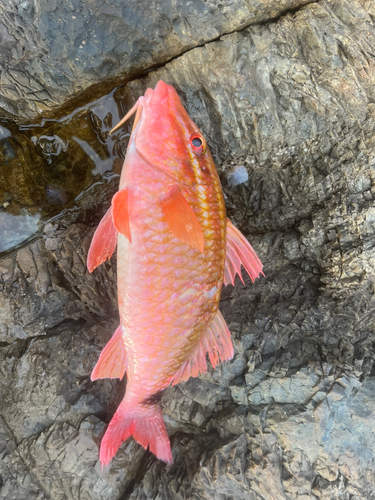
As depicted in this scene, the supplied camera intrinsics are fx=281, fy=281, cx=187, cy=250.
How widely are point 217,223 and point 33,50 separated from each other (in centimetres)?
176

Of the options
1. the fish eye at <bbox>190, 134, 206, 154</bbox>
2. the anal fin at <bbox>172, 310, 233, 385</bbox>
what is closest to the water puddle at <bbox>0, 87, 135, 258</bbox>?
the fish eye at <bbox>190, 134, 206, 154</bbox>

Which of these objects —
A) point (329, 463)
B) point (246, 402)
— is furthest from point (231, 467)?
point (329, 463)

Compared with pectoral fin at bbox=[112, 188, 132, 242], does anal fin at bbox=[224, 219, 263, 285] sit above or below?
below

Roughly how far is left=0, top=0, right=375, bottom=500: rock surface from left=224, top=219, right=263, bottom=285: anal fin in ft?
1.86

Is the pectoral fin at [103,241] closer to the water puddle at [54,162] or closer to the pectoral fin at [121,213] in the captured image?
the pectoral fin at [121,213]

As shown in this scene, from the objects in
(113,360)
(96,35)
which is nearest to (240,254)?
(113,360)

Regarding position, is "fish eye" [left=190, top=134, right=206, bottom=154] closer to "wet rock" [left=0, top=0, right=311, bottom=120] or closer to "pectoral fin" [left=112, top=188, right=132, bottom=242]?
"pectoral fin" [left=112, top=188, right=132, bottom=242]

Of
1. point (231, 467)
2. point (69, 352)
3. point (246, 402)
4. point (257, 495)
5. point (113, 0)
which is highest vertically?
point (113, 0)

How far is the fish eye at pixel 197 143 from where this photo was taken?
1.79 meters

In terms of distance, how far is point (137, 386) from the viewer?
83.0 inches

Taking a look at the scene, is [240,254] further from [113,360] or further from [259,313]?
[113,360]

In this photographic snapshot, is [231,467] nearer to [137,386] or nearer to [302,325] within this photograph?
[137,386]

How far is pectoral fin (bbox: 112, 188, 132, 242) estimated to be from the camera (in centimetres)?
165

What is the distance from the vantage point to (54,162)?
8.21ft
